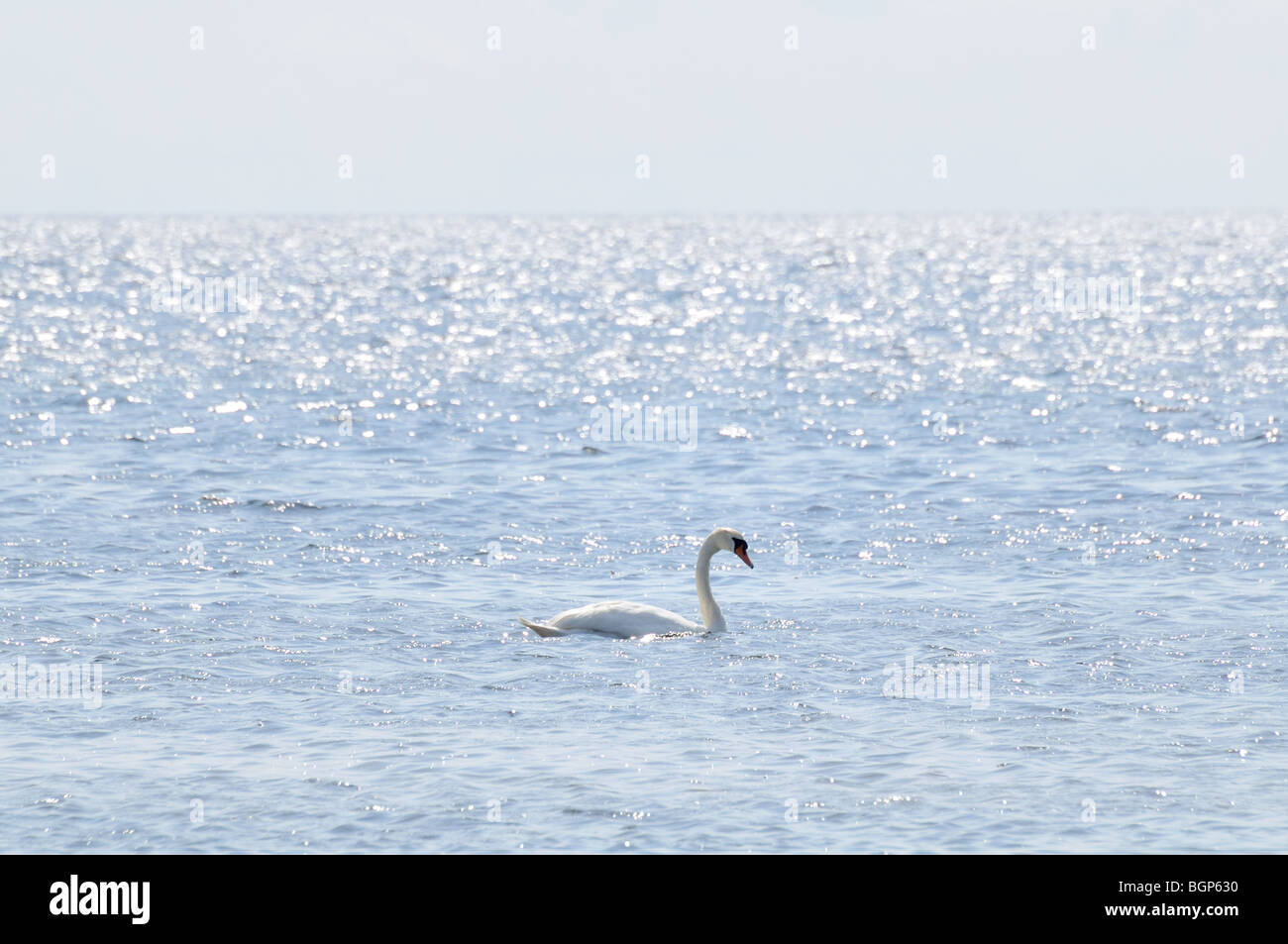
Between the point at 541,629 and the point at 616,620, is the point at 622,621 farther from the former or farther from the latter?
the point at 541,629

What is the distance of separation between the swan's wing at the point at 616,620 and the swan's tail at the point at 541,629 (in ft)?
0.32

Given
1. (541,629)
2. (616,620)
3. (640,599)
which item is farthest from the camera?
(640,599)

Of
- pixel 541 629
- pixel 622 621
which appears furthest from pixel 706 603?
pixel 541 629

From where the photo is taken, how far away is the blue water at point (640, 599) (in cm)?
1118

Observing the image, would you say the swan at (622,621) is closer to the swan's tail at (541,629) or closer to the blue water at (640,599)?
the swan's tail at (541,629)

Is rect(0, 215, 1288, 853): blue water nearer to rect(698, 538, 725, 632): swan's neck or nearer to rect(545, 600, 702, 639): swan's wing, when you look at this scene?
rect(698, 538, 725, 632): swan's neck

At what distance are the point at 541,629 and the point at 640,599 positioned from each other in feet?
8.68

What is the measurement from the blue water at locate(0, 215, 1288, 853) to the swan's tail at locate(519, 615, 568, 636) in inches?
16.8

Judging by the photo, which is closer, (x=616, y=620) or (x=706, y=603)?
(x=616, y=620)

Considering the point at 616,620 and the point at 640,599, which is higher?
the point at 616,620

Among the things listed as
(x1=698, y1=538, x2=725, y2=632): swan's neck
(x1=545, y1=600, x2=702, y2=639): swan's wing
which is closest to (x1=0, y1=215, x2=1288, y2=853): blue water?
(x1=698, y1=538, x2=725, y2=632): swan's neck

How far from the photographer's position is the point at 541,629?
656 inches

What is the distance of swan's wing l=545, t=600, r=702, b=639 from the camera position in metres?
16.8

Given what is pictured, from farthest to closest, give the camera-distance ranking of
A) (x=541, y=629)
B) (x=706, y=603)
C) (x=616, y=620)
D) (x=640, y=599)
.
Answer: (x=640, y=599)
(x=706, y=603)
(x=616, y=620)
(x=541, y=629)
